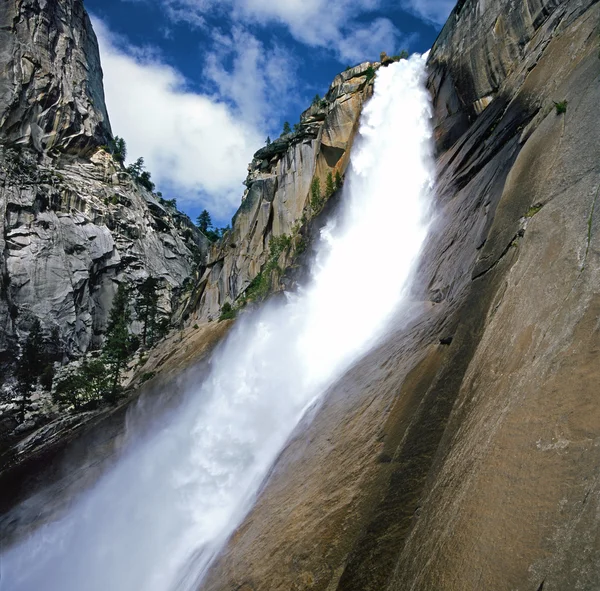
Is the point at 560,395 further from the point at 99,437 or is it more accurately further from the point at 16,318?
the point at 16,318

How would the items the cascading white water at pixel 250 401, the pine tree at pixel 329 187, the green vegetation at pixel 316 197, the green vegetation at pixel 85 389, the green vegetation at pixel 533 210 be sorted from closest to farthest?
the green vegetation at pixel 533 210
the cascading white water at pixel 250 401
the green vegetation at pixel 85 389
the pine tree at pixel 329 187
the green vegetation at pixel 316 197

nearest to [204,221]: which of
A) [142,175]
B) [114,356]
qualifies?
[142,175]

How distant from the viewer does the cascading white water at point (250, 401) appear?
13.7 metres

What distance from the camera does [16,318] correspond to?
44.0 m

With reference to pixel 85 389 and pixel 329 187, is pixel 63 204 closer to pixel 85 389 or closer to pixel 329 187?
pixel 85 389

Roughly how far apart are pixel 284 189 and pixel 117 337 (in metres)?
21.2

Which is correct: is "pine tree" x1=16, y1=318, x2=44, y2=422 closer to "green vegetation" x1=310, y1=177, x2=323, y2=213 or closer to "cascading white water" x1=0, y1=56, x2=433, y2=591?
"cascading white water" x1=0, y1=56, x2=433, y2=591

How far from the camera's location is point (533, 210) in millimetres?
7816

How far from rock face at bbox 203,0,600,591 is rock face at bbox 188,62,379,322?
83.2ft

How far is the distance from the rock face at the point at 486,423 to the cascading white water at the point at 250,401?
323 cm

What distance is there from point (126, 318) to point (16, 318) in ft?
35.0

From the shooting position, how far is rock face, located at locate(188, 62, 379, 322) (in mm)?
37844

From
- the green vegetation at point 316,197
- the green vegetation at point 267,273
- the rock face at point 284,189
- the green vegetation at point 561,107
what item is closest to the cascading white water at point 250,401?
the green vegetation at point 316,197

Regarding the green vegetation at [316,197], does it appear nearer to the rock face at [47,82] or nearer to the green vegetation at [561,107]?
the green vegetation at [561,107]
